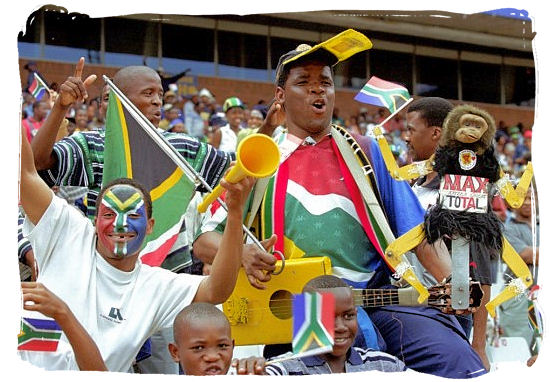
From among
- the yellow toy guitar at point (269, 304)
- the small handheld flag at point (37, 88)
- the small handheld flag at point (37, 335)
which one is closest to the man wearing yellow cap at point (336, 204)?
the yellow toy guitar at point (269, 304)

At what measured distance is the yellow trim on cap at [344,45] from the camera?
→ 3844 mm

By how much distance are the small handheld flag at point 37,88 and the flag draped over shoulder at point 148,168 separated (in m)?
0.46

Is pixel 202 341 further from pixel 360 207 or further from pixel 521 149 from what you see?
pixel 521 149

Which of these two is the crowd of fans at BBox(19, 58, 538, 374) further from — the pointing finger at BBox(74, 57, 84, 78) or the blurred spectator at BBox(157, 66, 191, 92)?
the pointing finger at BBox(74, 57, 84, 78)

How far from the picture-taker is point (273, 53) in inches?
164

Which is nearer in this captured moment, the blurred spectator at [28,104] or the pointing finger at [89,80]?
the pointing finger at [89,80]

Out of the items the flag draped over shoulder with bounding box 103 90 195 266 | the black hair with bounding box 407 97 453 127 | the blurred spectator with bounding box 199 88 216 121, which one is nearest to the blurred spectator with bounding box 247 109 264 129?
the blurred spectator with bounding box 199 88 216 121

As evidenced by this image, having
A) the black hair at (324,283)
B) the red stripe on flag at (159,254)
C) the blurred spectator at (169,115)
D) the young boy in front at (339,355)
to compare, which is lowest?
the young boy in front at (339,355)

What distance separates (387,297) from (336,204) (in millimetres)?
390

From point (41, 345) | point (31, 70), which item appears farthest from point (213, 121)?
point (41, 345)

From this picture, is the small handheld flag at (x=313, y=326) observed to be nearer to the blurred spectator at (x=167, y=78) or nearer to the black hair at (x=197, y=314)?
the black hair at (x=197, y=314)

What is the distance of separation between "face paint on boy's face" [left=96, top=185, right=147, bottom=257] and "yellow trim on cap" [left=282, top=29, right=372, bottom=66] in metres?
0.80

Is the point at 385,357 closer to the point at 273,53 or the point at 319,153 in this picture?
the point at 319,153

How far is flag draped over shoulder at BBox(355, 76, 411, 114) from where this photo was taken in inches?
163
